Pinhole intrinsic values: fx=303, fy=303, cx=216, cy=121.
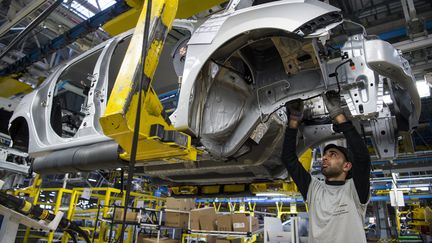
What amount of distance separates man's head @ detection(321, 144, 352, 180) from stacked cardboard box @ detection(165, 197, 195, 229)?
622cm

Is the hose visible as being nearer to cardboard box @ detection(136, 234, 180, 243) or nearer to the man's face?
the man's face

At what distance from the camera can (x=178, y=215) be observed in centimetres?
796

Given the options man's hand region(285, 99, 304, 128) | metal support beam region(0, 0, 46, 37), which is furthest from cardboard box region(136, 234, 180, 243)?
man's hand region(285, 99, 304, 128)

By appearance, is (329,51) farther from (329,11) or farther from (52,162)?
(52,162)

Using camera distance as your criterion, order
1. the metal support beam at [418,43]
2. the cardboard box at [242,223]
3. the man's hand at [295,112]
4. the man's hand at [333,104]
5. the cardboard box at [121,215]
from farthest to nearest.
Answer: the cardboard box at [121,215], the cardboard box at [242,223], the metal support beam at [418,43], the man's hand at [295,112], the man's hand at [333,104]

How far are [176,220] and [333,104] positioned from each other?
6.51 meters

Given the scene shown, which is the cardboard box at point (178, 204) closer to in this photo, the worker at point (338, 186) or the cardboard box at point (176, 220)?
the cardboard box at point (176, 220)

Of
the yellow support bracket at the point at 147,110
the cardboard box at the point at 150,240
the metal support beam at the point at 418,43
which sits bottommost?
the cardboard box at the point at 150,240

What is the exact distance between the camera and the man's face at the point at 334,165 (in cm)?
229

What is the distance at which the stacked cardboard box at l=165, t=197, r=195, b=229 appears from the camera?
25.8 ft

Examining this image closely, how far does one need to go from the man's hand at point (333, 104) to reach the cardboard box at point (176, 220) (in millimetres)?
6465

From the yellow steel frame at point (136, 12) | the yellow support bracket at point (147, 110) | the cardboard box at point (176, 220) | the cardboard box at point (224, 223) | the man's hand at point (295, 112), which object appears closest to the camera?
the yellow support bracket at point (147, 110)

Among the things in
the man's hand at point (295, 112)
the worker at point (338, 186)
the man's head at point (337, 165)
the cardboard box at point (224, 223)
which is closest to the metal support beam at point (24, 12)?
the man's hand at point (295, 112)

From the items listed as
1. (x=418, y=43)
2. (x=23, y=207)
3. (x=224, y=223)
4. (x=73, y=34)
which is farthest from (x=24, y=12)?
(x=418, y=43)
